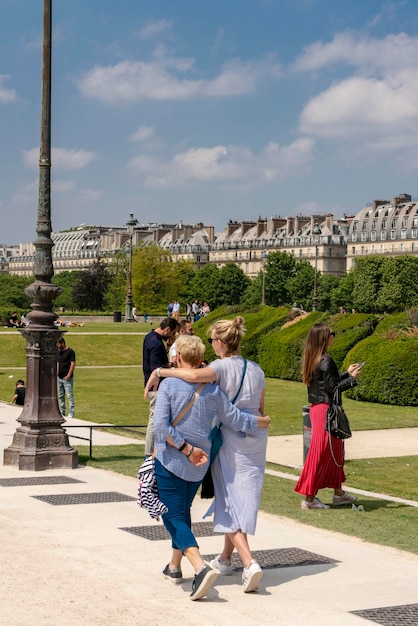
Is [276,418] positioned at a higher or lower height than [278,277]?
lower

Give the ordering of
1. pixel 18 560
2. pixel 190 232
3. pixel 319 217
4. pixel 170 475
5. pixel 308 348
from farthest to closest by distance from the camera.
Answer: pixel 190 232 < pixel 319 217 < pixel 308 348 < pixel 18 560 < pixel 170 475

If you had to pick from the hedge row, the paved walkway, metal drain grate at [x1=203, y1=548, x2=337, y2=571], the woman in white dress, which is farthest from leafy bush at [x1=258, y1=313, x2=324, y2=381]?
the woman in white dress

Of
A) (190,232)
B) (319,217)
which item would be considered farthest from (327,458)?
(190,232)

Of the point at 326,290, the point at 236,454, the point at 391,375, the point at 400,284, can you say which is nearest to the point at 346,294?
the point at 400,284

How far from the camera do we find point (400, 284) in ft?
348

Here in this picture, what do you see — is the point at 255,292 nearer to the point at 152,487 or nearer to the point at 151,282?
the point at 151,282

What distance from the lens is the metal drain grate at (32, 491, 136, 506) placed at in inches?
433

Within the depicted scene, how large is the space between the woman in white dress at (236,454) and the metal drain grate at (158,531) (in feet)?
5.30

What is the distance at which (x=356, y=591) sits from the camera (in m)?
7.48

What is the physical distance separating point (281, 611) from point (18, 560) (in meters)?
2.22

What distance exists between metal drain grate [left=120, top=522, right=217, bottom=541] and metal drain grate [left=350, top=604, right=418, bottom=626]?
102 inches

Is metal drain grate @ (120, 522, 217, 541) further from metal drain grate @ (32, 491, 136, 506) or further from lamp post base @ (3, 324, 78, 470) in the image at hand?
lamp post base @ (3, 324, 78, 470)

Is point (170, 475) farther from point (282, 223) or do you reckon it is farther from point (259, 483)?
point (282, 223)

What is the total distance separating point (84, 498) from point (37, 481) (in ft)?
4.14
